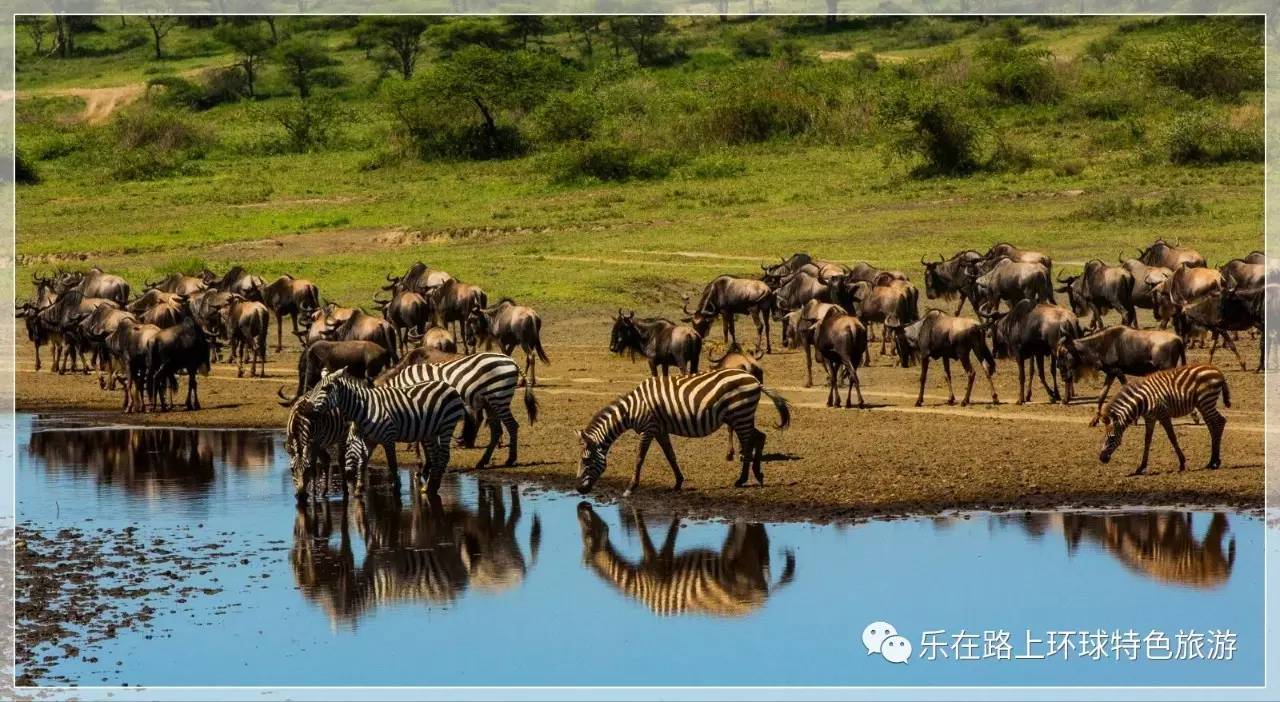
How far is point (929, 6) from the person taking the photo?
78688 millimetres

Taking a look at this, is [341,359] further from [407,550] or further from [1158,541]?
[1158,541]

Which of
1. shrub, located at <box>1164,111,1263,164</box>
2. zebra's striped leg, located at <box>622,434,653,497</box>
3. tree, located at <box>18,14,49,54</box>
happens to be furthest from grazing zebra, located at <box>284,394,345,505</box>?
tree, located at <box>18,14,49,54</box>

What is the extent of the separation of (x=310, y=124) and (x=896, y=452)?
46310 millimetres

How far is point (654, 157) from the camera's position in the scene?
174 feet

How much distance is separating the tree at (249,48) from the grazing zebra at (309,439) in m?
59.1

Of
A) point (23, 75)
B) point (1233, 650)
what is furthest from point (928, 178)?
point (23, 75)

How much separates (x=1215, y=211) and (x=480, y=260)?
15.6 meters

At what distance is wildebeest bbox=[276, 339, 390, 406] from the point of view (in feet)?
78.6

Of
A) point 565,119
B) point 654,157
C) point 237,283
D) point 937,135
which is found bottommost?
point 237,283

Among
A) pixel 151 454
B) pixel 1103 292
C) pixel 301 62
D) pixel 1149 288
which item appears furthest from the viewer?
pixel 301 62

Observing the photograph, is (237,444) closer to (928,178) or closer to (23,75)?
(928,178)

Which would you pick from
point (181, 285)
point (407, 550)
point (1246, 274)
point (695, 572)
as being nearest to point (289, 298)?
point (181, 285)

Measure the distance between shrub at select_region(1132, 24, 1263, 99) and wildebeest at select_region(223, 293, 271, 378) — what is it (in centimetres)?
3400

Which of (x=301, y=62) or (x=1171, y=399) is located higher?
(x=301, y=62)
